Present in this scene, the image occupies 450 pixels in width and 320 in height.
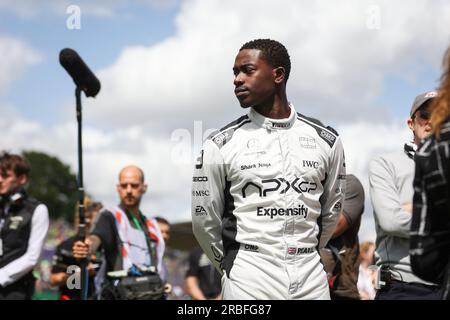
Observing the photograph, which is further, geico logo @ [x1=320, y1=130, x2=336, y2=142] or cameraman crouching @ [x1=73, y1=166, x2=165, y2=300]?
cameraman crouching @ [x1=73, y1=166, x2=165, y2=300]

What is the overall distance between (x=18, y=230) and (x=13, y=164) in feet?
2.22

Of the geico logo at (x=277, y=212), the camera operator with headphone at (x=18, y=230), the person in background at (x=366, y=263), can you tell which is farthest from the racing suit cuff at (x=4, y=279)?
the person in background at (x=366, y=263)

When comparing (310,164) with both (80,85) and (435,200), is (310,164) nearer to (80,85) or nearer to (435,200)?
(435,200)

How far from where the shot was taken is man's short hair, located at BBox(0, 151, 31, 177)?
7.52m

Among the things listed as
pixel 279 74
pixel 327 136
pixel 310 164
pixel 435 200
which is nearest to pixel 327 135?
pixel 327 136

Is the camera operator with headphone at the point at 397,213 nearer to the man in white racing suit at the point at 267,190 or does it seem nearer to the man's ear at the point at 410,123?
the man's ear at the point at 410,123

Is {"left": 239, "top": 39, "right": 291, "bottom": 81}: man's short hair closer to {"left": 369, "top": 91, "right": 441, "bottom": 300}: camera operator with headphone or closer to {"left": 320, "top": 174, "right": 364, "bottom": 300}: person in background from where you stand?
{"left": 369, "top": 91, "right": 441, "bottom": 300}: camera operator with headphone

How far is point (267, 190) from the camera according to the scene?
4410mm

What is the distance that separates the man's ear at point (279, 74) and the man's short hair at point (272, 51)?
3cm

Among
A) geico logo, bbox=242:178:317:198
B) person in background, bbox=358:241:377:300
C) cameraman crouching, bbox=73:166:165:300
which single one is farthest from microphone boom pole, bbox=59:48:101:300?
person in background, bbox=358:241:377:300

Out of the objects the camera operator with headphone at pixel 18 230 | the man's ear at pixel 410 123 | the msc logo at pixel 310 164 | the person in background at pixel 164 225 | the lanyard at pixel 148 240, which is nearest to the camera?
the msc logo at pixel 310 164

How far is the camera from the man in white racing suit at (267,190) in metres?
4.35

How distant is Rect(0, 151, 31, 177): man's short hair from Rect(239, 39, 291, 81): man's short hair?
144 inches
